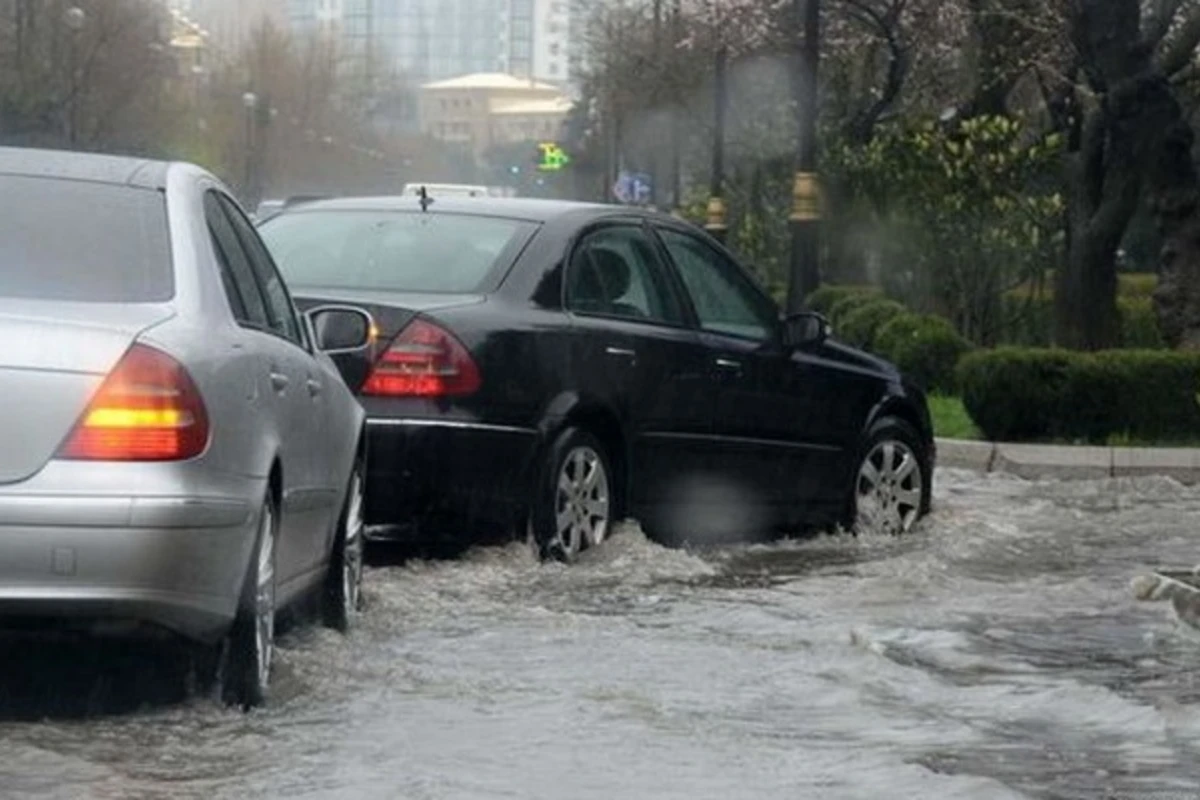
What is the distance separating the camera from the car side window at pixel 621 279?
12.3 meters

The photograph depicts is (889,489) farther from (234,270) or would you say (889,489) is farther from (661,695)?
(234,270)

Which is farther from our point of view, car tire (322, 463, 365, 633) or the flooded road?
car tire (322, 463, 365, 633)

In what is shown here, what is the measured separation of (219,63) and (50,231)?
390 ft

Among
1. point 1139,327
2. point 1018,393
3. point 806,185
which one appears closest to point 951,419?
point 1018,393

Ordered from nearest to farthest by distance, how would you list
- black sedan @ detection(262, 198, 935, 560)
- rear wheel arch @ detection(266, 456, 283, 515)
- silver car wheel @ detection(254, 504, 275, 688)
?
silver car wheel @ detection(254, 504, 275, 688) < rear wheel arch @ detection(266, 456, 283, 515) < black sedan @ detection(262, 198, 935, 560)

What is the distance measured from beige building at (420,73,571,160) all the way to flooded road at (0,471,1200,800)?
177 meters

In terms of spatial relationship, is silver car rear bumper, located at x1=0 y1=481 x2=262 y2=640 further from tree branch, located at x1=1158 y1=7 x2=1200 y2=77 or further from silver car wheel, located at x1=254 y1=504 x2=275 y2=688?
tree branch, located at x1=1158 y1=7 x2=1200 y2=77

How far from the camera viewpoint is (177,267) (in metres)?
7.96

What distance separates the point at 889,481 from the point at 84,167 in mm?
6274

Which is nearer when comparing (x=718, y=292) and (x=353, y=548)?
(x=353, y=548)

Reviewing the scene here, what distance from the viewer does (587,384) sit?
11898mm

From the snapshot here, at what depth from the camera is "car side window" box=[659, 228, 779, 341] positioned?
13195 mm

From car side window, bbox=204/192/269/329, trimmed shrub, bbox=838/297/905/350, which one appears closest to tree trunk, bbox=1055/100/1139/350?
trimmed shrub, bbox=838/297/905/350

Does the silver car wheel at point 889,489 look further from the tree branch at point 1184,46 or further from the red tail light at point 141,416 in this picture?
the tree branch at point 1184,46
